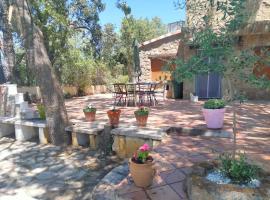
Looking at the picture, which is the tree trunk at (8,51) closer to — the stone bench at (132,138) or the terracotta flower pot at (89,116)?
the terracotta flower pot at (89,116)

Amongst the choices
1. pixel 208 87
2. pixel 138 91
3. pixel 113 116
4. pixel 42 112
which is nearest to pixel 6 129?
pixel 42 112

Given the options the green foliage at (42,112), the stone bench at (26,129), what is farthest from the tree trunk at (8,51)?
the green foliage at (42,112)

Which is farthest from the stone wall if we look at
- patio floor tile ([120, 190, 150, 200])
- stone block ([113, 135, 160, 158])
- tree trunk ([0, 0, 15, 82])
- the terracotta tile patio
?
patio floor tile ([120, 190, 150, 200])

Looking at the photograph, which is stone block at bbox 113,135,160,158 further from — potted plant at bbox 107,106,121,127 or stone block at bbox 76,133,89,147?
stone block at bbox 76,133,89,147

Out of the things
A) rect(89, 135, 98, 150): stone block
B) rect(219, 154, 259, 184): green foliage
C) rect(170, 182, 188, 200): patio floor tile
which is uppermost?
rect(219, 154, 259, 184): green foliage

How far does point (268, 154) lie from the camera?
13.4ft

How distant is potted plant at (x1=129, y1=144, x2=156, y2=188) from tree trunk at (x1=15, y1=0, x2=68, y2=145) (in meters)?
3.62

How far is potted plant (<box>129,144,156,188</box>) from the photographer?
3.22m

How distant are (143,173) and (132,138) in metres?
2.16

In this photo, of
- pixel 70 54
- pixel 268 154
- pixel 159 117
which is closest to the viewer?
pixel 268 154

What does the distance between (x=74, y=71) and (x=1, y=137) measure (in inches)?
256

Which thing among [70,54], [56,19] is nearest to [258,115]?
[56,19]

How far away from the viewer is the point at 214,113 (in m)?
5.44

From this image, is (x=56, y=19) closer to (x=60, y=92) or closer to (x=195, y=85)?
(x=60, y=92)
